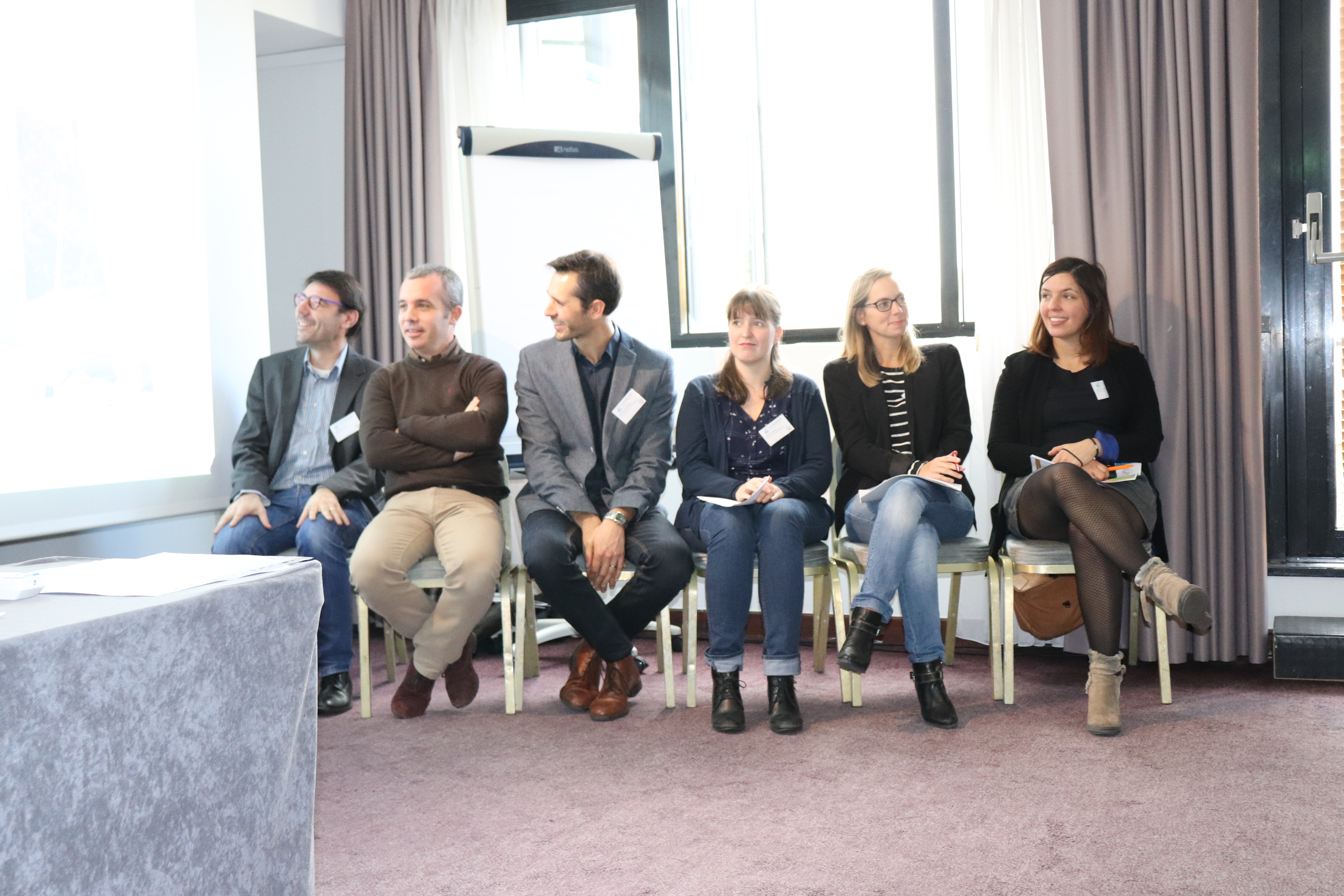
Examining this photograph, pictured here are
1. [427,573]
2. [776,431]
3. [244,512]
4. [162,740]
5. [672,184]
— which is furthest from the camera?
[672,184]

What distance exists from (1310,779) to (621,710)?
162 cm

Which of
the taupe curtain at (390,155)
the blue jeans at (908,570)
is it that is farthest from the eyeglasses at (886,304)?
the taupe curtain at (390,155)

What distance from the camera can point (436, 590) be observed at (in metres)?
3.75

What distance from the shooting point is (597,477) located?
3.18 m

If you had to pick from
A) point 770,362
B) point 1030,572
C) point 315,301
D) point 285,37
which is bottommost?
point 1030,572

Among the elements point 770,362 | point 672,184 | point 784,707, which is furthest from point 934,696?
point 672,184

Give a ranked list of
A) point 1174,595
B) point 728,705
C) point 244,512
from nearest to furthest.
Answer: point 1174,595 < point 728,705 < point 244,512

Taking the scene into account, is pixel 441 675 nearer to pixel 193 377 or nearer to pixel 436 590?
pixel 436 590

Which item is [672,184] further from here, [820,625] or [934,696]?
[934,696]

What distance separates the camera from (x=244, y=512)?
3.25 meters

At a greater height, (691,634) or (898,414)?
(898,414)

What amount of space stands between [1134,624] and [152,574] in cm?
285

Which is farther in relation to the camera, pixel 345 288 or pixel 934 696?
pixel 345 288

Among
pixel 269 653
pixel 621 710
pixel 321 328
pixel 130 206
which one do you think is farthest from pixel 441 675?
pixel 269 653
